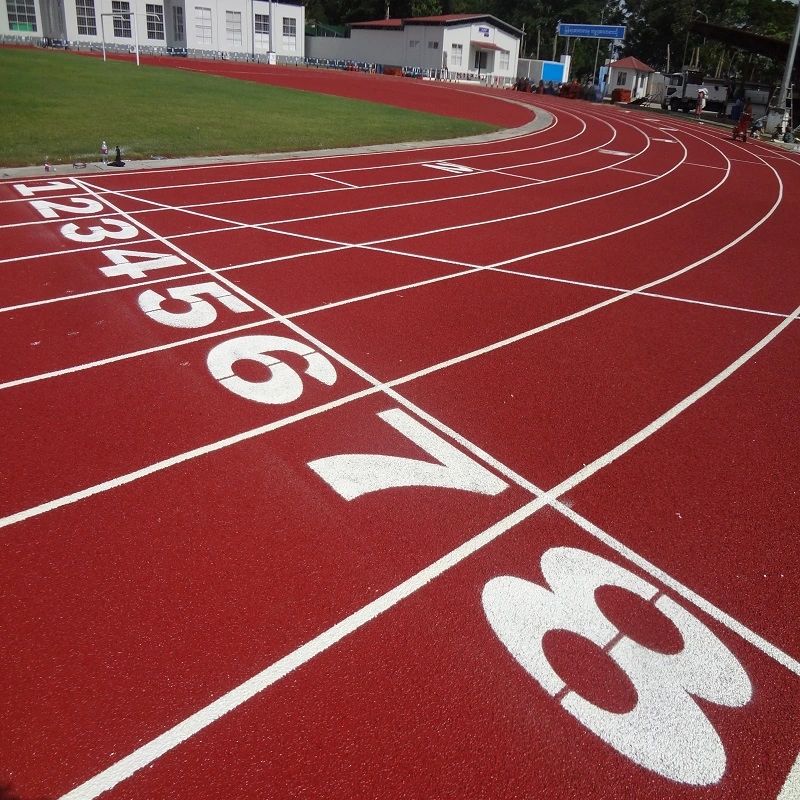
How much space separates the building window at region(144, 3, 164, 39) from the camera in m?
56.8

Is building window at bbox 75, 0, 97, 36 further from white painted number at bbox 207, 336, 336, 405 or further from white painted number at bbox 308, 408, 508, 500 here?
white painted number at bbox 308, 408, 508, 500

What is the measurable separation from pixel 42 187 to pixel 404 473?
37.3 ft

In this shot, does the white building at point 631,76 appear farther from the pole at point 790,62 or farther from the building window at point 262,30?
the building window at point 262,30

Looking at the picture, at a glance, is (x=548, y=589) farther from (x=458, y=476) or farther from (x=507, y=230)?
(x=507, y=230)

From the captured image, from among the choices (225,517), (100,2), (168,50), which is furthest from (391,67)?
(225,517)

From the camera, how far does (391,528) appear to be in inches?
167

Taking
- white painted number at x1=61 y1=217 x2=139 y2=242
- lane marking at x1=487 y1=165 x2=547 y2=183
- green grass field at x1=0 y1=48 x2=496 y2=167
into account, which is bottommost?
white painted number at x1=61 y1=217 x2=139 y2=242

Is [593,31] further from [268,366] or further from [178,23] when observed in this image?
[268,366]

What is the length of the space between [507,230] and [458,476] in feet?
25.3

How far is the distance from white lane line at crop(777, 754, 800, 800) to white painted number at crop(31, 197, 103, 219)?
11541 mm

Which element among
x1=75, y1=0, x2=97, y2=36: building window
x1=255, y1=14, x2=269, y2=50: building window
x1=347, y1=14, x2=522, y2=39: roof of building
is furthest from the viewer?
x1=255, y1=14, x2=269, y2=50: building window

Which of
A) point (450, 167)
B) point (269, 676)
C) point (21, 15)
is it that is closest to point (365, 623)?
point (269, 676)

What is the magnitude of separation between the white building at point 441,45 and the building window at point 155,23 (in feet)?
51.0

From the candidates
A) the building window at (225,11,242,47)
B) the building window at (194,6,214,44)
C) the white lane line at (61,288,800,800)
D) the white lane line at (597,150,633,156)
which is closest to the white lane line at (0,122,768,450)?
the white lane line at (61,288,800,800)
